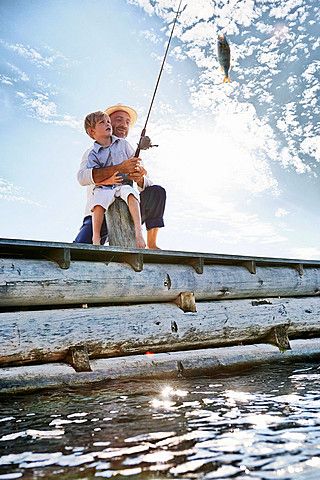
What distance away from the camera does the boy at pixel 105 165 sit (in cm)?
623

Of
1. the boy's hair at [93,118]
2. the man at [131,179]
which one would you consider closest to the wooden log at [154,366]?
the man at [131,179]

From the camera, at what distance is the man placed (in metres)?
6.13

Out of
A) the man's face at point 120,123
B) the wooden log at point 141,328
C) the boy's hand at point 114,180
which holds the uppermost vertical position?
the man's face at point 120,123

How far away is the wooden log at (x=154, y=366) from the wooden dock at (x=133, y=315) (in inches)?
0.5

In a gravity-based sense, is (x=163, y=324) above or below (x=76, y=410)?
above

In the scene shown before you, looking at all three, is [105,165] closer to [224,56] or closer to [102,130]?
[102,130]

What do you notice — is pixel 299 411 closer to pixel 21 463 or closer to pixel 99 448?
pixel 99 448

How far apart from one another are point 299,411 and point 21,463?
5.49 ft

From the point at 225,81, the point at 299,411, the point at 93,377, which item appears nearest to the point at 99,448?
the point at 299,411

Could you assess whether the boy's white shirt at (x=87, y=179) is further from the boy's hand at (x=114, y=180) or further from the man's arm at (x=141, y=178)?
the boy's hand at (x=114, y=180)

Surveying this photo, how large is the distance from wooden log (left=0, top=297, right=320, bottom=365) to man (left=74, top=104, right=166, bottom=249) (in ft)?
5.17

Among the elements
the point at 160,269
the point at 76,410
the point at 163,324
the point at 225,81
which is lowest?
the point at 76,410

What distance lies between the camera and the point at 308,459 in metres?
1.89

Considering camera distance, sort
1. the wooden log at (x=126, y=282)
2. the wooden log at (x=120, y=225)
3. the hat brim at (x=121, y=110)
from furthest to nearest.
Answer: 1. the hat brim at (x=121, y=110)
2. the wooden log at (x=120, y=225)
3. the wooden log at (x=126, y=282)
